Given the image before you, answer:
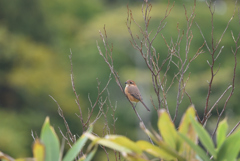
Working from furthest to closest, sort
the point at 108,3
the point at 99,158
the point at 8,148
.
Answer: the point at 108,3
the point at 99,158
the point at 8,148

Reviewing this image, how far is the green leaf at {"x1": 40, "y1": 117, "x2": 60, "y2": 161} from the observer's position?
2.24 m

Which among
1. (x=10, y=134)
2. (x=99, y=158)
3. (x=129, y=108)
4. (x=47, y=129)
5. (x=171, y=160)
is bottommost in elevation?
(x=99, y=158)

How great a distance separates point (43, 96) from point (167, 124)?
17.1 m

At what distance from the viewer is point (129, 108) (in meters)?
21.0

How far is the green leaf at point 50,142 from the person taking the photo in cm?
224

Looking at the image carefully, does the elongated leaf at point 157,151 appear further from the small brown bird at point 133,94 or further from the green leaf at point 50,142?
the small brown bird at point 133,94

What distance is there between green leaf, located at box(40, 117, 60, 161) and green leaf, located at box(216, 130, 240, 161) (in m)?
0.73

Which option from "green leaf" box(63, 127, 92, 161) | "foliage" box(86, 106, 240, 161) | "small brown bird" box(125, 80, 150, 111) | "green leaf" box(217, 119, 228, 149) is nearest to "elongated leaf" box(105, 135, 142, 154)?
"foliage" box(86, 106, 240, 161)

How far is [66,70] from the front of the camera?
858 inches

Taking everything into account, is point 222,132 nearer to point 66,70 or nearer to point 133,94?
point 133,94

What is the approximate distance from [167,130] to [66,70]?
1979 centimetres

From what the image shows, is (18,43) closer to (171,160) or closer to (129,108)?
(129,108)

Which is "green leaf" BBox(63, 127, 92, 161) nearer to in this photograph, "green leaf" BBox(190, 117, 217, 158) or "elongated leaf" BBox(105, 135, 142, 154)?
"elongated leaf" BBox(105, 135, 142, 154)

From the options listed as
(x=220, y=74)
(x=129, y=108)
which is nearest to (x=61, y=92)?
(x=129, y=108)
